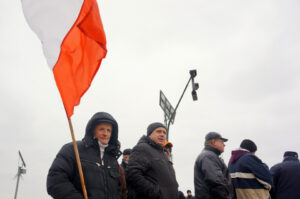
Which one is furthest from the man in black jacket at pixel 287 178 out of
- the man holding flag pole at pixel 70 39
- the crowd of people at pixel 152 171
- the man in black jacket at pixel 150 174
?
the man holding flag pole at pixel 70 39

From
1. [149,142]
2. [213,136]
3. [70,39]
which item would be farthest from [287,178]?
[70,39]

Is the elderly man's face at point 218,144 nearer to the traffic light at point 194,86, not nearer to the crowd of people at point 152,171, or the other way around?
the crowd of people at point 152,171

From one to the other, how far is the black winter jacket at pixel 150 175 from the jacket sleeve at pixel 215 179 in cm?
74

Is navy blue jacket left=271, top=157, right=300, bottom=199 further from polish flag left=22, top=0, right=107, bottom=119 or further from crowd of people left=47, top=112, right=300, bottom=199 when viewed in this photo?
polish flag left=22, top=0, right=107, bottom=119

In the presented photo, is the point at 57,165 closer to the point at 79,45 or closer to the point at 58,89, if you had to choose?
the point at 58,89

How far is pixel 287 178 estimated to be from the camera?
231 inches

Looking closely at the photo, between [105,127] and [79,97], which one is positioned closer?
[79,97]

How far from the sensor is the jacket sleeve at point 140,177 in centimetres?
385

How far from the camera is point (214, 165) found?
16.0 feet

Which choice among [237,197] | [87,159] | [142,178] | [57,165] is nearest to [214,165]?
[237,197]

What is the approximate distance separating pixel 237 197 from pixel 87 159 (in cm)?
320

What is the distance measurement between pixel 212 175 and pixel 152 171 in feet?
3.87

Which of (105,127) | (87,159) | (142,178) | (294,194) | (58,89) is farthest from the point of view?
(294,194)

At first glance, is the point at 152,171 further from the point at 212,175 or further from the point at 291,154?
the point at 291,154
